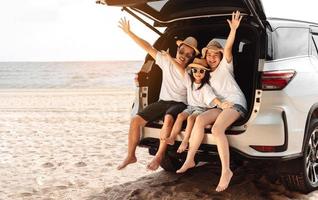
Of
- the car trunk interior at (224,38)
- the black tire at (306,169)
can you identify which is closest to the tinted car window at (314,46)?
the car trunk interior at (224,38)

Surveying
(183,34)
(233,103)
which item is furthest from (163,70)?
(233,103)

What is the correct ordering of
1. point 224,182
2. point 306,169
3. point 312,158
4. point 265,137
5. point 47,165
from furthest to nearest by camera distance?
point 47,165 < point 312,158 < point 306,169 < point 224,182 < point 265,137

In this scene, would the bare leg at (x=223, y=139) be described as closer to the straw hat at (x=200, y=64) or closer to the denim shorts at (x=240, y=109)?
the denim shorts at (x=240, y=109)

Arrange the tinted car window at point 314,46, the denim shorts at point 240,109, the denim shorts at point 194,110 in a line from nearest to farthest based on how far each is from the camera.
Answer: the denim shorts at point 240,109, the denim shorts at point 194,110, the tinted car window at point 314,46

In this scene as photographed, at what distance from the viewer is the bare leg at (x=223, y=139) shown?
4.11 metres

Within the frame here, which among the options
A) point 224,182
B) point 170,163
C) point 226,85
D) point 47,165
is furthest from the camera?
point 47,165

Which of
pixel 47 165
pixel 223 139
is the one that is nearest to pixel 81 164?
pixel 47 165

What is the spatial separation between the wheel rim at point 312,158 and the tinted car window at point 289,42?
0.88 metres

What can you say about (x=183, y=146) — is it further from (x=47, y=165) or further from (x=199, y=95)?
(x=47, y=165)

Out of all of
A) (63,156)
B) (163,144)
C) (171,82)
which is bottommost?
(63,156)

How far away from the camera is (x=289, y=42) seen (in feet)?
14.8

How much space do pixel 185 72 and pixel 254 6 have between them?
1.06 meters

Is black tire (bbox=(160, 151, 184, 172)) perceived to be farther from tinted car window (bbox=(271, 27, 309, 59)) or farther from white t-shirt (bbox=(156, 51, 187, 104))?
tinted car window (bbox=(271, 27, 309, 59))

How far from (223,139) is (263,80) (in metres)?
0.67
